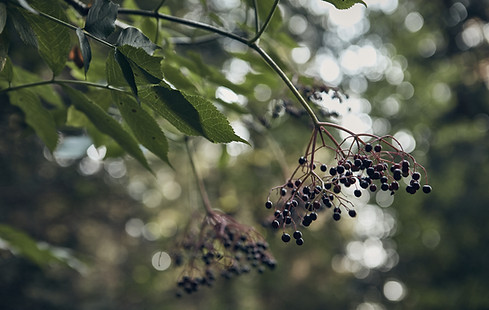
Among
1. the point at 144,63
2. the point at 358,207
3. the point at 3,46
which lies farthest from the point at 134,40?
the point at 358,207

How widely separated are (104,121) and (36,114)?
26cm

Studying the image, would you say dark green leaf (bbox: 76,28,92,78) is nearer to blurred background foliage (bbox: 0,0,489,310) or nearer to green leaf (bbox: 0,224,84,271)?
green leaf (bbox: 0,224,84,271)

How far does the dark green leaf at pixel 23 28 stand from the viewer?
849 mm

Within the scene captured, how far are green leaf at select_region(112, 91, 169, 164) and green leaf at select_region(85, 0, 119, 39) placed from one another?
0.16 meters

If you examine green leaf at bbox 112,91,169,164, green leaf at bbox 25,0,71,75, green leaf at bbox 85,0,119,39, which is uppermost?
green leaf at bbox 25,0,71,75

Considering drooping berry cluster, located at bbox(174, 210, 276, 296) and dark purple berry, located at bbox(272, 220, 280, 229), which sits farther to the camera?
drooping berry cluster, located at bbox(174, 210, 276, 296)

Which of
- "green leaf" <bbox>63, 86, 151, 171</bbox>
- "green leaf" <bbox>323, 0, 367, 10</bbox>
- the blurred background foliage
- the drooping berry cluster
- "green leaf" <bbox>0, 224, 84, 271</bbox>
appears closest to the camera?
"green leaf" <bbox>323, 0, 367, 10</bbox>

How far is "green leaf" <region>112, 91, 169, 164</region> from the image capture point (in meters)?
0.99

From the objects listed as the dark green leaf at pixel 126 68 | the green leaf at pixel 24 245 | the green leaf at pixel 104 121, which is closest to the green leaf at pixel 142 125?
the green leaf at pixel 104 121

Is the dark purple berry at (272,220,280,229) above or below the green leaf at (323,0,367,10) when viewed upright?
below

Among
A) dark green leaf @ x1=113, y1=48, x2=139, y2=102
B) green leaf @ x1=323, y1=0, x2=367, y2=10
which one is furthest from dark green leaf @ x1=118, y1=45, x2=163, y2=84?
green leaf @ x1=323, y1=0, x2=367, y2=10

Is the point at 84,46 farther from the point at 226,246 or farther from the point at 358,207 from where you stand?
the point at 358,207

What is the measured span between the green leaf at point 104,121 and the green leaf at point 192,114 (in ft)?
0.73

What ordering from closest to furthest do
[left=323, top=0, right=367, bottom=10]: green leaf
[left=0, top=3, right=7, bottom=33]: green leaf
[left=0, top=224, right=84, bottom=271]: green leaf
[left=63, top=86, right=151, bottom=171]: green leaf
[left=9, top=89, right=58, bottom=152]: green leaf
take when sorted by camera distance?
[left=0, top=3, right=7, bottom=33]: green leaf
[left=323, top=0, right=367, bottom=10]: green leaf
[left=63, top=86, right=151, bottom=171]: green leaf
[left=9, top=89, right=58, bottom=152]: green leaf
[left=0, top=224, right=84, bottom=271]: green leaf
